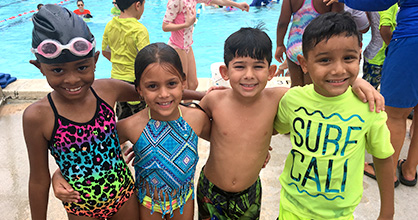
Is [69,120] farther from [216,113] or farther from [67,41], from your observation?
[216,113]

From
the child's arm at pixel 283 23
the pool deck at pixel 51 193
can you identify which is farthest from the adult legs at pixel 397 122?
the child's arm at pixel 283 23

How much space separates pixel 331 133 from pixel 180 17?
323 cm

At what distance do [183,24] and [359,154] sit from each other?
127 inches

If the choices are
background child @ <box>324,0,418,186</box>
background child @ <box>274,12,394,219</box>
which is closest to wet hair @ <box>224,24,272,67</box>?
background child @ <box>274,12,394,219</box>

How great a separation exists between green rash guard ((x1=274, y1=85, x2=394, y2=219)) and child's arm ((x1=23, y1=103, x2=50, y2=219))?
4.57 feet

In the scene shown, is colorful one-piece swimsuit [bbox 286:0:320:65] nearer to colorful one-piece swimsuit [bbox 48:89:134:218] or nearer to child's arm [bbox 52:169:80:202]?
colorful one-piece swimsuit [bbox 48:89:134:218]

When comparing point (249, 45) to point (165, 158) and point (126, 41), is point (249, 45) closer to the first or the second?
point (165, 158)

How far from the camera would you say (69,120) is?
172cm

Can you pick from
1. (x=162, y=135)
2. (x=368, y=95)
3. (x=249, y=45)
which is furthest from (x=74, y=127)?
(x=368, y=95)

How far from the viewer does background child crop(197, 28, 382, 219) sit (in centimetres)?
188

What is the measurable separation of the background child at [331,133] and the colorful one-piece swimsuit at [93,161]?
40.8 inches

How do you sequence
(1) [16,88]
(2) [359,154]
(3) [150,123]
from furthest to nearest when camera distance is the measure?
1. (1) [16,88]
2. (3) [150,123]
3. (2) [359,154]

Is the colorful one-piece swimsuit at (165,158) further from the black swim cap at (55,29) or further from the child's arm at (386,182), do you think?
the child's arm at (386,182)

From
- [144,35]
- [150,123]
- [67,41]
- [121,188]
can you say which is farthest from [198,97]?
[144,35]
